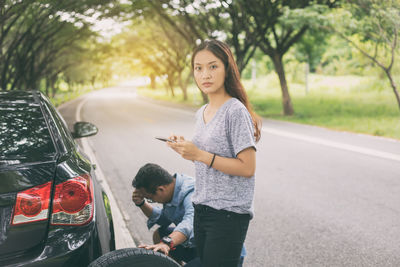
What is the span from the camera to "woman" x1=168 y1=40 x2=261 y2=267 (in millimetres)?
1780

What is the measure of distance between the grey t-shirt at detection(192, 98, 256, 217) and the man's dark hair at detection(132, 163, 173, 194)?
75cm

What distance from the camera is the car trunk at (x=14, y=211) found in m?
1.74

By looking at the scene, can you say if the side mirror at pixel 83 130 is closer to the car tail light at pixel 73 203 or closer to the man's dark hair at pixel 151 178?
the man's dark hair at pixel 151 178

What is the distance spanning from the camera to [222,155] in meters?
1.84

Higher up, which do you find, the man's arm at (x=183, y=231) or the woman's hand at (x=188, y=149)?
the woman's hand at (x=188, y=149)

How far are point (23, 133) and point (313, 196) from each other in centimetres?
420

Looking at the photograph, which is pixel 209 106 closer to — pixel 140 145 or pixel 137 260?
pixel 137 260

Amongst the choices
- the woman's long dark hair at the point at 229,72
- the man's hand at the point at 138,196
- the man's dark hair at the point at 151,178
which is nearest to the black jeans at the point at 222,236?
the woman's long dark hair at the point at 229,72

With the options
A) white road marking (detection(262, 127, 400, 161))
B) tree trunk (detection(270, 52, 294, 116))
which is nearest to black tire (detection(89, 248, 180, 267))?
white road marking (detection(262, 127, 400, 161))

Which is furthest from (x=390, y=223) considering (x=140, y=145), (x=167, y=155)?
(x=140, y=145)

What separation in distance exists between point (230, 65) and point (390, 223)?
3465 millimetres


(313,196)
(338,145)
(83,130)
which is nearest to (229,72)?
(83,130)

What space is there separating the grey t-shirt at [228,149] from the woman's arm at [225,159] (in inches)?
1.6

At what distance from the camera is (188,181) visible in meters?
2.73
